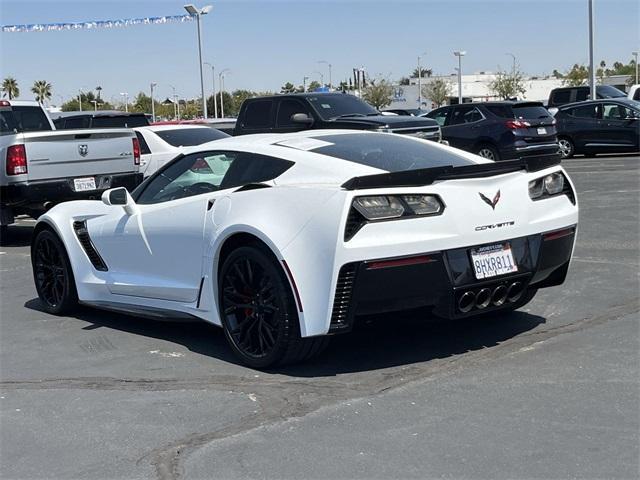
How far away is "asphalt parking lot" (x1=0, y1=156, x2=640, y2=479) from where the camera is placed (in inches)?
152

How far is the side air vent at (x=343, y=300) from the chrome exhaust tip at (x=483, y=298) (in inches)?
34.0

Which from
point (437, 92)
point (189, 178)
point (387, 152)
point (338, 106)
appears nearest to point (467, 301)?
point (387, 152)

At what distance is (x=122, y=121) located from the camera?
1939cm

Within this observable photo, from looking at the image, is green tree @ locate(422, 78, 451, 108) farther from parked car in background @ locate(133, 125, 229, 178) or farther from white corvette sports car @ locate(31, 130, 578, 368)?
white corvette sports car @ locate(31, 130, 578, 368)

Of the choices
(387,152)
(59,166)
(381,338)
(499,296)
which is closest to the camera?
(499,296)

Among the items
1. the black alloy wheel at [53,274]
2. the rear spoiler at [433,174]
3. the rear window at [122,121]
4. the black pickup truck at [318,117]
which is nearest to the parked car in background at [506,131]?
the black pickup truck at [318,117]

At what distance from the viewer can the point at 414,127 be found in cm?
1596

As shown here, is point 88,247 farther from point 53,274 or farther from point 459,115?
point 459,115

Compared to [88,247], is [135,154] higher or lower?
higher

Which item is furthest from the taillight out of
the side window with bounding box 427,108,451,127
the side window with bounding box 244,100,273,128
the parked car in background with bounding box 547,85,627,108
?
the parked car in background with bounding box 547,85,627,108

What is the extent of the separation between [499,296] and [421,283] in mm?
681

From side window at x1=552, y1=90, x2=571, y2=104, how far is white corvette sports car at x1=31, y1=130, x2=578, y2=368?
2720 cm

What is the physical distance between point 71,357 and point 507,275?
2.98 metres

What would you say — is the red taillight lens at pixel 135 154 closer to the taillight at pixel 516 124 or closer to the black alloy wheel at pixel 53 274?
the black alloy wheel at pixel 53 274
